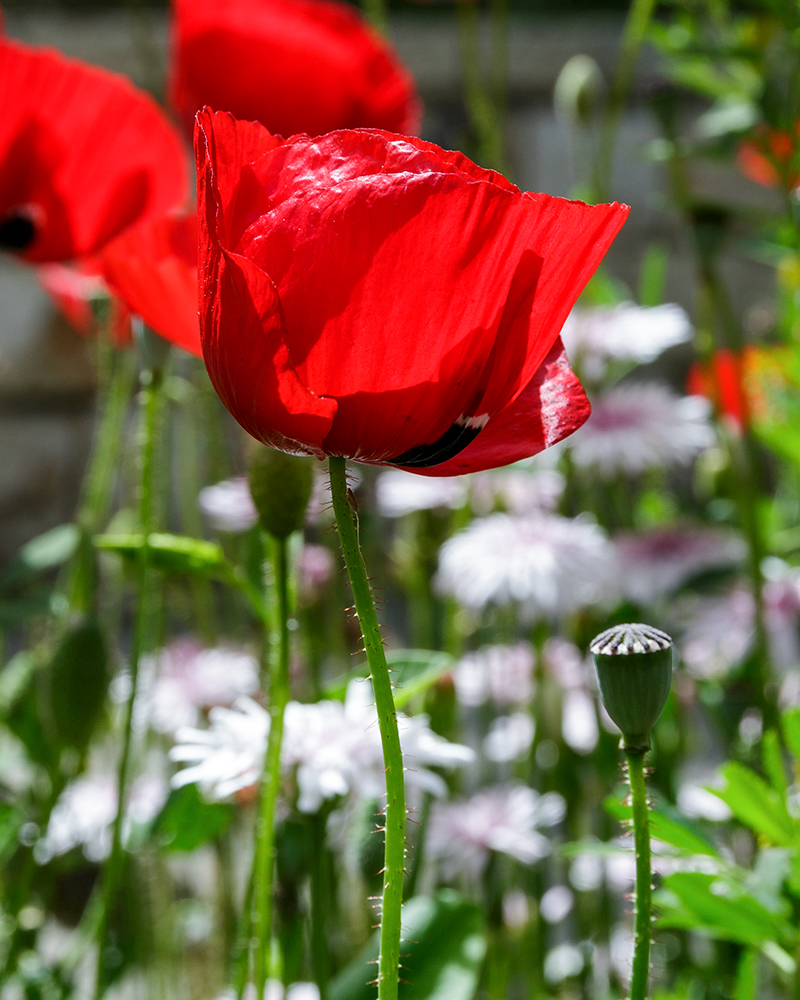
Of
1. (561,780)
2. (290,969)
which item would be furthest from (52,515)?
(290,969)

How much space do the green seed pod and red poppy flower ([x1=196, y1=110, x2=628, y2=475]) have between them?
0.05 metres

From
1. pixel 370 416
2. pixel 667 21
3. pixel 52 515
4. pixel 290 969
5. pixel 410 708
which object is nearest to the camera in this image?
pixel 370 416

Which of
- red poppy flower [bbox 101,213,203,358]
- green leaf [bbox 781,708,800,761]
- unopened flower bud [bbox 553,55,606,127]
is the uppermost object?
unopened flower bud [bbox 553,55,606,127]

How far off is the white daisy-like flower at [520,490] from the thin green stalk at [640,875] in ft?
1.26

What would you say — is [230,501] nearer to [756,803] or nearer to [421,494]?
[421,494]

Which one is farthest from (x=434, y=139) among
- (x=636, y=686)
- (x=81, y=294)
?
(x=636, y=686)

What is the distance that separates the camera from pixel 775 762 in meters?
0.26

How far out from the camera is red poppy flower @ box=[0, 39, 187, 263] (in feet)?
1.23

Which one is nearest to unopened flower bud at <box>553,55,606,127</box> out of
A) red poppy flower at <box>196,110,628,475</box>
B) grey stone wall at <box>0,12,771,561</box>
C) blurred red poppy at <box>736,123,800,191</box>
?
blurred red poppy at <box>736,123,800,191</box>

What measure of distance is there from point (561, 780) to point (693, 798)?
71 millimetres

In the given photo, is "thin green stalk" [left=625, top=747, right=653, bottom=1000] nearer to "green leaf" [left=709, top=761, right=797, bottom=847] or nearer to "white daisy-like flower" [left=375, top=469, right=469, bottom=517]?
"green leaf" [left=709, top=761, right=797, bottom=847]

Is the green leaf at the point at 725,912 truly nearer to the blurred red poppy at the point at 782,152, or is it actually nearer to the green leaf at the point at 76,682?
the green leaf at the point at 76,682

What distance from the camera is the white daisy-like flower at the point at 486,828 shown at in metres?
0.42

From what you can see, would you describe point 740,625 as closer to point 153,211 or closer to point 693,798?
point 693,798
